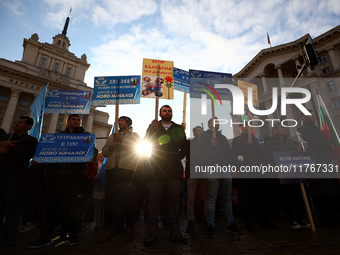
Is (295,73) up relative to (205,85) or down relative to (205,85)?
up

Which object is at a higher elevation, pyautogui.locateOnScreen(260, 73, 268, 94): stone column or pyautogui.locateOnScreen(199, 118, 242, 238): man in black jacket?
pyautogui.locateOnScreen(260, 73, 268, 94): stone column

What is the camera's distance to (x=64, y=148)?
335 centimetres

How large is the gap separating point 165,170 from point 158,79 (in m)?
3.35

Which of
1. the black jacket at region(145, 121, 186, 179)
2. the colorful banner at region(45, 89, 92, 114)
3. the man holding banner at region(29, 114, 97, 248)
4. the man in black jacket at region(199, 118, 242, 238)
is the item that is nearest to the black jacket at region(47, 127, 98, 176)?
the man holding banner at region(29, 114, 97, 248)

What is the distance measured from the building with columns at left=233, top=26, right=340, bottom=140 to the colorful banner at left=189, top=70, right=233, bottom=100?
1952cm

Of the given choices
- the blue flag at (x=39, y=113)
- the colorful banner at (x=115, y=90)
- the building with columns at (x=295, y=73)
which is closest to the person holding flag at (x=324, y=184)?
the colorful banner at (x=115, y=90)

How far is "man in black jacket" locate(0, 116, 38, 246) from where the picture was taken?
9.62 ft

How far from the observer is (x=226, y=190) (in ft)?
12.2

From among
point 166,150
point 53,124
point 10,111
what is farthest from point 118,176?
point 10,111

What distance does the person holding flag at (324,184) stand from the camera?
3761 millimetres

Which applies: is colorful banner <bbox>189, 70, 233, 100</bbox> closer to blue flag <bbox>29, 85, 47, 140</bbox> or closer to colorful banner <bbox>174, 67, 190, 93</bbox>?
colorful banner <bbox>174, 67, 190, 93</bbox>

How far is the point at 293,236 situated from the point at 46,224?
425 cm

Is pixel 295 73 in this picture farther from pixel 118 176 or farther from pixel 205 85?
pixel 118 176

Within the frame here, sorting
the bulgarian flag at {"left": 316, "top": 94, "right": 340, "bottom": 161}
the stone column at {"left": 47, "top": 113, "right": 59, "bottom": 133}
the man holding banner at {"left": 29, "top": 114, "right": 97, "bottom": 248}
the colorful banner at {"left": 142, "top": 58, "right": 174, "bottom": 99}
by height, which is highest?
the stone column at {"left": 47, "top": 113, "right": 59, "bottom": 133}
